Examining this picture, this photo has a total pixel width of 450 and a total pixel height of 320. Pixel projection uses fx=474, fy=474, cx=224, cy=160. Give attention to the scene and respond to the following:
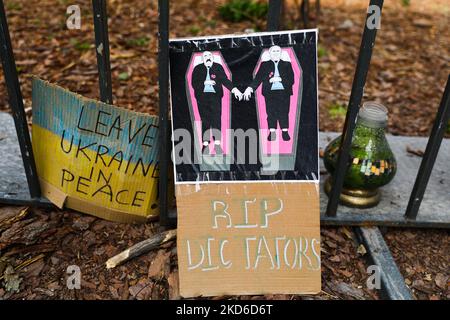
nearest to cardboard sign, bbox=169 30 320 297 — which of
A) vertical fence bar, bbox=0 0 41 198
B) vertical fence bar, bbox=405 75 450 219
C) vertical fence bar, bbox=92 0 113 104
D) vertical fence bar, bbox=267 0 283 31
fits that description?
vertical fence bar, bbox=267 0 283 31

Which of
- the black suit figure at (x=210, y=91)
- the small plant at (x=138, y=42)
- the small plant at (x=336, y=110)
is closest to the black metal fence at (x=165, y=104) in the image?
the black suit figure at (x=210, y=91)

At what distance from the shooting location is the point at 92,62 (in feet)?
13.2

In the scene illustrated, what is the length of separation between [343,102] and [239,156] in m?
2.27

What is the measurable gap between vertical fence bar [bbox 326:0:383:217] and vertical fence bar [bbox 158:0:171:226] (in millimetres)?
756

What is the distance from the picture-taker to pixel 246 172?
2014 mm

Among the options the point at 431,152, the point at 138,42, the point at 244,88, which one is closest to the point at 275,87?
the point at 244,88

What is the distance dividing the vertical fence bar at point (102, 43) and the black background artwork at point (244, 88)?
32cm

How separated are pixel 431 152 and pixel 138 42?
3.02m

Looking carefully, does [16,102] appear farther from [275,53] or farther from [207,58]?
[275,53]

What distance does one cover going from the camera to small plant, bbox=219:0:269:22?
504 centimetres

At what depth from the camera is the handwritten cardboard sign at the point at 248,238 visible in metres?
2.02

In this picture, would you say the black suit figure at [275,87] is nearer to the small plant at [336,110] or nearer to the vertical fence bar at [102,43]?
the vertical fence bar at [102,43]
